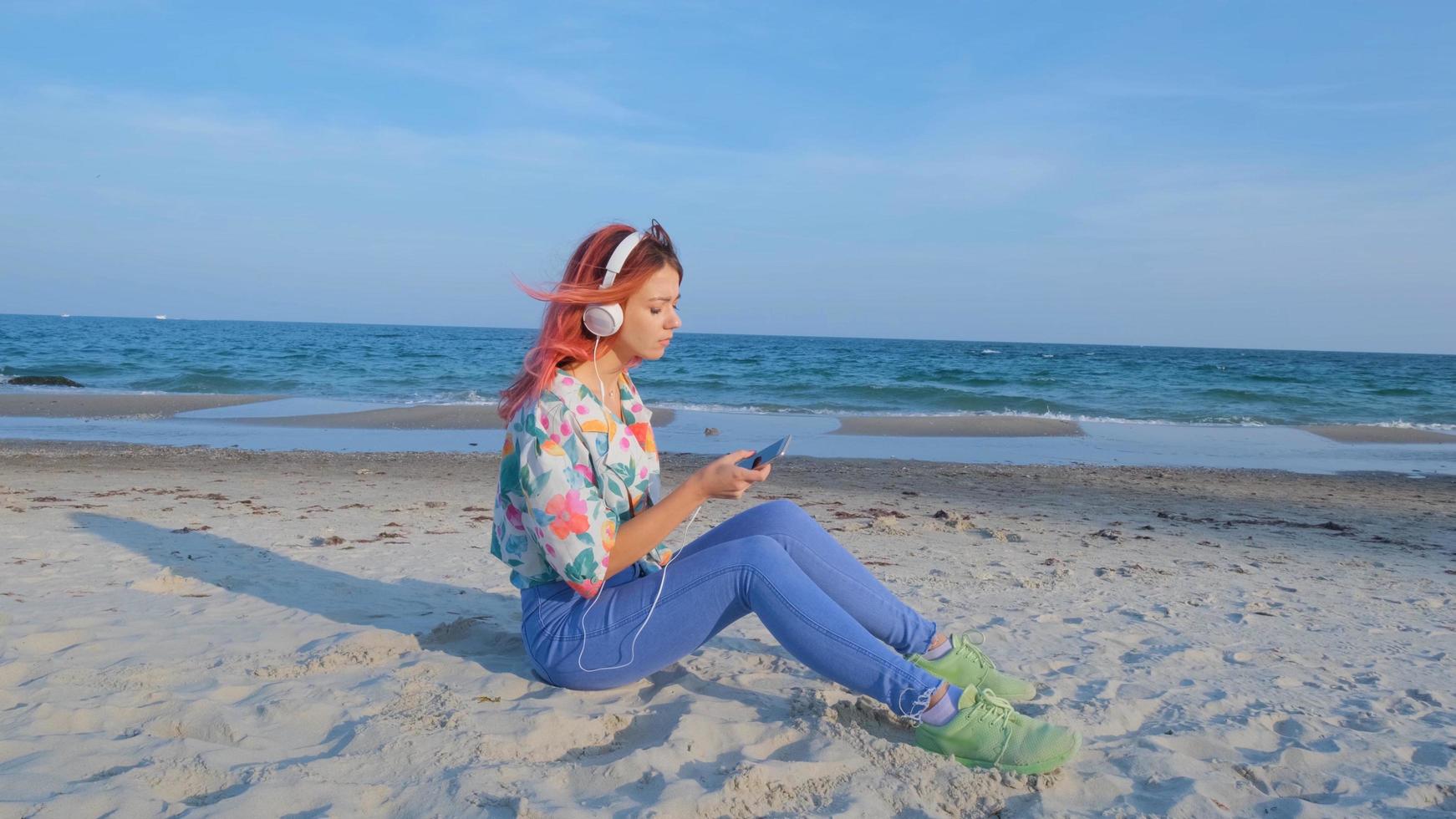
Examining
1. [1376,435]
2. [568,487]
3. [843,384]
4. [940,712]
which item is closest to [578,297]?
[568,487]

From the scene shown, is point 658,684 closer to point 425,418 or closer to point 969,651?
point 969,651

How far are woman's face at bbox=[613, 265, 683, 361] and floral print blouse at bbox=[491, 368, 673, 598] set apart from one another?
199mm

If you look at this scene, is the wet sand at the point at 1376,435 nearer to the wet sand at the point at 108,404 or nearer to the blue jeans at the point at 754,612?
the blue jeans at the point at 754,612

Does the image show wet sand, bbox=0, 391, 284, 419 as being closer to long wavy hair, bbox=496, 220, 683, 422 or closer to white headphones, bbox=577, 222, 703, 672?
long wavy hair, bbox=496, 220, 683, 422

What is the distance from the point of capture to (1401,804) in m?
2.40

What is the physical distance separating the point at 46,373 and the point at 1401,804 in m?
28.5

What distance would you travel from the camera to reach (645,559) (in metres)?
2.90

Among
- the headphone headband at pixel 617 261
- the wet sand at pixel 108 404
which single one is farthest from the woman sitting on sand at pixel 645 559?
the wet sand at pixel 108 404

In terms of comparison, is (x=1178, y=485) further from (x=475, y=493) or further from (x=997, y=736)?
(x=997, y=736)

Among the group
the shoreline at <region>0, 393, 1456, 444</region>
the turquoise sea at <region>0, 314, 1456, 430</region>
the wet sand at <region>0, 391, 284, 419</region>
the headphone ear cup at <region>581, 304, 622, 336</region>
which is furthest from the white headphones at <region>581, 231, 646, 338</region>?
the turquoise sea at <region>0, 314, 1456, 430</region>

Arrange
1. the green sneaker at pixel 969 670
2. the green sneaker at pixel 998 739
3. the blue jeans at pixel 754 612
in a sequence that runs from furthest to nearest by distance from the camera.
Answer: the green sneaker at pixel 969 670, the blue jeans at pixel 754 612, the green sneaker at pixel 998 739

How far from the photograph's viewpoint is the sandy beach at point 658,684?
239 cm

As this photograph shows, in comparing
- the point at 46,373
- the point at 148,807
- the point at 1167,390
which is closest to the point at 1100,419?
the point at 1167,390

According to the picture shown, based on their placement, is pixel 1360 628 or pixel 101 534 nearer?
pixel 1360 628
